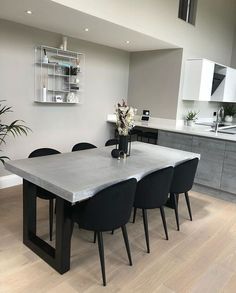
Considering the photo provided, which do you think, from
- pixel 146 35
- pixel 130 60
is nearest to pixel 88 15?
pixel 146 35

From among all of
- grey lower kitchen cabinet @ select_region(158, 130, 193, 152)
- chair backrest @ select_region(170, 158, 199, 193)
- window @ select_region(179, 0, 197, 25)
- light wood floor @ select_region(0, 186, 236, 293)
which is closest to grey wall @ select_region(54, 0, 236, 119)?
window @ select_region(179, 0, 197, 25)

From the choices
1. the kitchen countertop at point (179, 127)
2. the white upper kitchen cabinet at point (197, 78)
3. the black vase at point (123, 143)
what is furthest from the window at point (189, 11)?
the black vase at point (123, 143)

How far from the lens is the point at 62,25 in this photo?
3578 millimetres

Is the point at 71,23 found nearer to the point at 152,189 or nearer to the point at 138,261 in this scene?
the point at 152,189

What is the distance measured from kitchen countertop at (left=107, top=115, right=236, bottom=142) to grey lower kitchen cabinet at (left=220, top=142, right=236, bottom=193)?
0.14m

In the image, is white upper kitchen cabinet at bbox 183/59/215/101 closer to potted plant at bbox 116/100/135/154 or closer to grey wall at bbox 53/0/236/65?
grey wall at bbox 53/0/236/65

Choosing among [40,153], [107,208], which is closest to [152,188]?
[107,208]

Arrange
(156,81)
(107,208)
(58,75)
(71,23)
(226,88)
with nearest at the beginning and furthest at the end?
(107,208), (71,23), (58,75), (156,81), (226,88)

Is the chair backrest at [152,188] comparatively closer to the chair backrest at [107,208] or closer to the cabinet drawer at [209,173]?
the chair backrest at [107,208]

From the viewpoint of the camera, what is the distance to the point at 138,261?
2.33 metres

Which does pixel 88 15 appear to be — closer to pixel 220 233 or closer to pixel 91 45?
pixel 91 45

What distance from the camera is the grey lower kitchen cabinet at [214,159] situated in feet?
12.1

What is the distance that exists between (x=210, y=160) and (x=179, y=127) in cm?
97

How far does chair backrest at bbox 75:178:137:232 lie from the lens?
6.25ft
